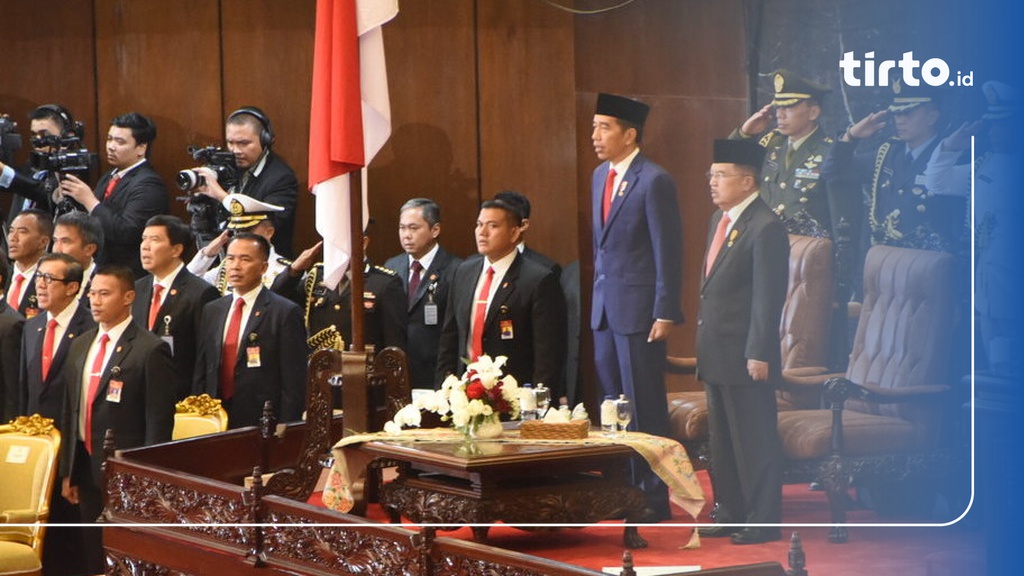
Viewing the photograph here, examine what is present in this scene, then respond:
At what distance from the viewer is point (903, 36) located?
10.3 ft

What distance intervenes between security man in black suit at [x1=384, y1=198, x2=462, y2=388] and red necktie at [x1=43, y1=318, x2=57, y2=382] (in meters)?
1.24

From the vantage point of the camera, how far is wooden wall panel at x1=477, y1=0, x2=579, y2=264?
5.23 metres

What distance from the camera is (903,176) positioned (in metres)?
3.30

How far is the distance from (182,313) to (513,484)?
5.64 ft

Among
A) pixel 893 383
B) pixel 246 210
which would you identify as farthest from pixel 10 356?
pixel 893 383

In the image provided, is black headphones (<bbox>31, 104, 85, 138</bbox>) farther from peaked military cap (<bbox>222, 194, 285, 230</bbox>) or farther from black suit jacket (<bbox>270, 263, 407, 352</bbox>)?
black suit jacket (<bbox>270, 263, 407, 352</bbox>)

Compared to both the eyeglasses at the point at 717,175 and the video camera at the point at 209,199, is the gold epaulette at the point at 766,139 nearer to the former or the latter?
the eyeglasses at the point at 717,175

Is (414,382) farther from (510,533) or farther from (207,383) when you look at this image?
(510,533)

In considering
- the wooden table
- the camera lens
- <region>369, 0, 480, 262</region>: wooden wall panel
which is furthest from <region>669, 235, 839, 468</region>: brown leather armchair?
the camera lens

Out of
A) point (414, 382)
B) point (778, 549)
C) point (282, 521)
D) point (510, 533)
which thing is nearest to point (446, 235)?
point (414, 382)

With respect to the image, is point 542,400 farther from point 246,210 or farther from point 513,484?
point 246,210

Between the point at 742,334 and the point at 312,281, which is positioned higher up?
the point at 312,281

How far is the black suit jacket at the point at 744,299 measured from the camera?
12.4 ft

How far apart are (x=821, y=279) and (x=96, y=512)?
10.1 feet
